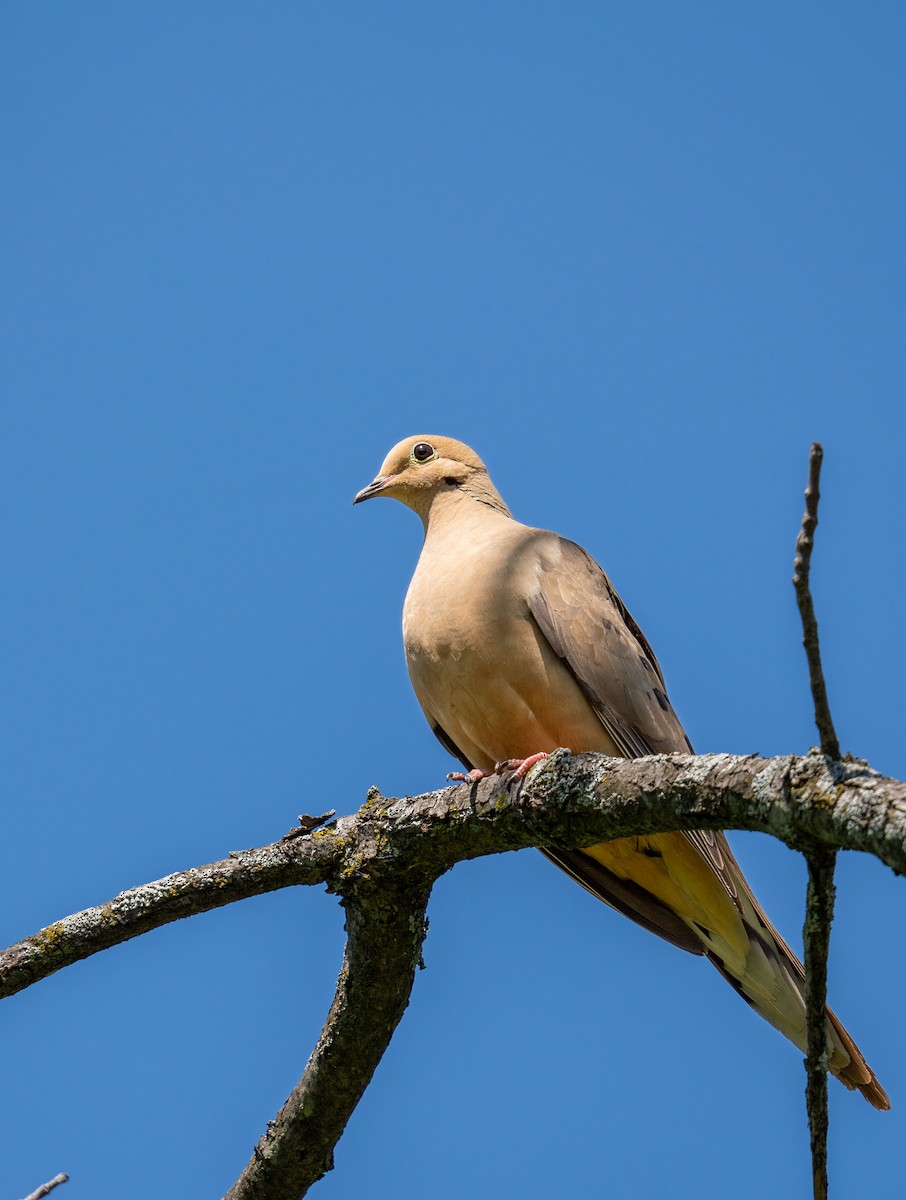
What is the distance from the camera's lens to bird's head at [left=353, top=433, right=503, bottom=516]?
5.99 metres

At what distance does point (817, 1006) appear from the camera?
8.21ft

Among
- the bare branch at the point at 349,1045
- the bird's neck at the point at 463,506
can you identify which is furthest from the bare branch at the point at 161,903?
the bird's neck at the point at 463,506

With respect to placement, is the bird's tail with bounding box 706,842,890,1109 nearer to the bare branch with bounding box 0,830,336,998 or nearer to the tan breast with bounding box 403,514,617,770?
the tan breast with bounding box 403,514,617,770

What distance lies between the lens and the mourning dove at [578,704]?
181 inches

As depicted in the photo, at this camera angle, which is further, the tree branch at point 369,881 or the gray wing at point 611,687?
the gray wing at point 611,687

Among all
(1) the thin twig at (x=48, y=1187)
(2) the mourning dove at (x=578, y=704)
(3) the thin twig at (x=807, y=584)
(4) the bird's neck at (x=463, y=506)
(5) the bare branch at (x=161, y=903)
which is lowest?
(1) the thin twig at (x=48, y=1187)

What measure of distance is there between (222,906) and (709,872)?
1851mm

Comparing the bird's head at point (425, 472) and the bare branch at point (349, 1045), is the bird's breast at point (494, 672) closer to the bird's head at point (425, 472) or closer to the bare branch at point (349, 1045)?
the bare branch at point (349, 1045)

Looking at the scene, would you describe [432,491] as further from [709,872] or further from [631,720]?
[709,872]

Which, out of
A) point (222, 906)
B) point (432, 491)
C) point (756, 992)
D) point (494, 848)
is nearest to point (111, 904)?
point (222, 906)

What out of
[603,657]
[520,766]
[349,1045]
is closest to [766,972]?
[603,657]

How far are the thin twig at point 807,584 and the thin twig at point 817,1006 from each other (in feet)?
1.24

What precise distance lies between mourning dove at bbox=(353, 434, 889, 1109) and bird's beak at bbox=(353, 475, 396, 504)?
1.14m

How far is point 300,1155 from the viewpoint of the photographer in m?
3.91
